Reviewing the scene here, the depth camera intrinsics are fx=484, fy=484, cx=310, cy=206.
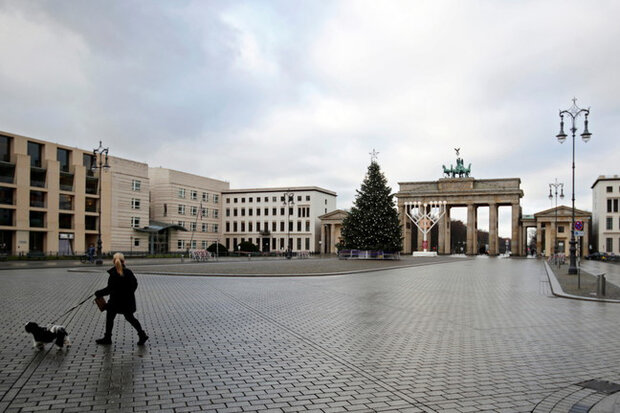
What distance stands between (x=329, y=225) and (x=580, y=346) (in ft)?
325

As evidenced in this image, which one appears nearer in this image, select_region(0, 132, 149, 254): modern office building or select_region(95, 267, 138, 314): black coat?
select_region(95, 267, 138, 314): black coat

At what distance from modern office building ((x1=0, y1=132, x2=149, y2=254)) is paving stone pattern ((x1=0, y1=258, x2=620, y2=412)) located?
139 feet

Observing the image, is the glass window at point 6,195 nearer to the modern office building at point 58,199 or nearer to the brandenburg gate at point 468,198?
the modern office building at point 58,199

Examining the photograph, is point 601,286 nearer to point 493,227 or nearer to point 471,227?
point 493,227

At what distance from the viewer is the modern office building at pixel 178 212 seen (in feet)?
277

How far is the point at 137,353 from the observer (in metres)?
8.48

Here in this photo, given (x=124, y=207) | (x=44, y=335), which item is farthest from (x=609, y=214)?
(x=44, y=335)

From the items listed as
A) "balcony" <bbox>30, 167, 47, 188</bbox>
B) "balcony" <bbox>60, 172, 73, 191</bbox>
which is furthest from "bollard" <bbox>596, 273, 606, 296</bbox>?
"balcony" <bbox>60, 172, 73, 191</bbox>

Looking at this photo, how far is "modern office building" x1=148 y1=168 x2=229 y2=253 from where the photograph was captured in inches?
3322

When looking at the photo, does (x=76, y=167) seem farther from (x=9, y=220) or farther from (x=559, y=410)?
(x=559, y=410)

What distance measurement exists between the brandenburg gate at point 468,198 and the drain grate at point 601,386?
87.0 meters

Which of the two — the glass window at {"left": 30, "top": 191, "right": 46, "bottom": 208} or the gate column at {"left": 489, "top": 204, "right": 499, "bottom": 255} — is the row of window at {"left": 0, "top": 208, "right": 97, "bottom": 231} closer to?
the glass window at {"left": 30, "top": 191, "right": 46, "bottom": 208}

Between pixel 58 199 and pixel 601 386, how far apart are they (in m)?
66.4

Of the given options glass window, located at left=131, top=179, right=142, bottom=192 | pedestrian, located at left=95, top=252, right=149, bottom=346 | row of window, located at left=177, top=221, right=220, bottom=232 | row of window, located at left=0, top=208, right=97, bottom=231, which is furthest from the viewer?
row of window, located at left=177, top=221, right=220, bottom=232
